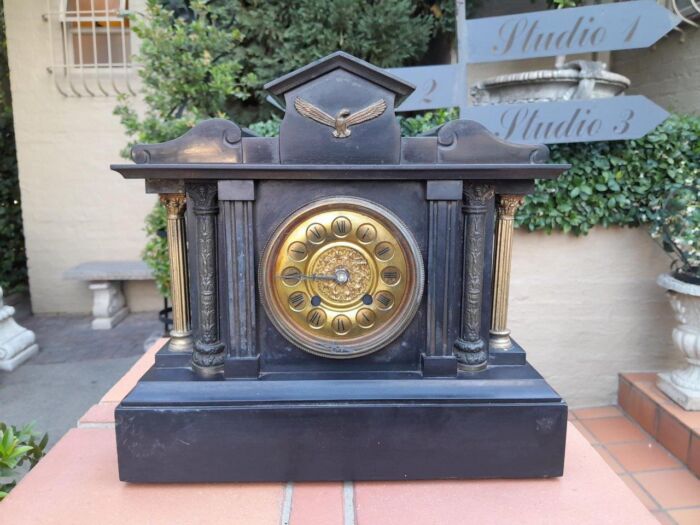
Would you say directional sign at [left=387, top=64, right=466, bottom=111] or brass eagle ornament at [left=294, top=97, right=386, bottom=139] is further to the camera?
directional sign at [left=387, top=64, right=466, bottom=111]

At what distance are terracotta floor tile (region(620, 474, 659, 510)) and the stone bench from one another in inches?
169

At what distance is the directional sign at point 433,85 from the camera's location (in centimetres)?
263

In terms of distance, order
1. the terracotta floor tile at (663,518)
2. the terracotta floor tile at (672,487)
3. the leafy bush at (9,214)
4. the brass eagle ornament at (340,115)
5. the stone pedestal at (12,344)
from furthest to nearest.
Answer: the leafy bush at (9,214)
the stone pedestal at (12,344)
the terracotta floor tile at (672,487)
the terracotta floor tile at (663,518)
the brass eagle ornament at (340,115)

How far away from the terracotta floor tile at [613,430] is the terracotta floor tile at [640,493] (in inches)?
14.1

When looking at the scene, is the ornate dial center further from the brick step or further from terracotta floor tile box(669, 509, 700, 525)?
the brick step

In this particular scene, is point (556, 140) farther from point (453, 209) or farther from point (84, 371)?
point (84, 371)

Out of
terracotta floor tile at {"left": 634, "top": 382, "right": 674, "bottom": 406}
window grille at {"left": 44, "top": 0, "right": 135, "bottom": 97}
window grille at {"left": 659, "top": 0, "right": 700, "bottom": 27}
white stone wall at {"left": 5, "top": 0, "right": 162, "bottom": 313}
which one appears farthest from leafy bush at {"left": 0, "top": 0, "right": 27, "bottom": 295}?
window grille at {"left": 659, "top": 0, "right": 700, "bottom": 27}

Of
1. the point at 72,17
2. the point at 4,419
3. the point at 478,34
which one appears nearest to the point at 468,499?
A: the point at 478,34

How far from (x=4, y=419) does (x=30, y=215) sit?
291 centimetres

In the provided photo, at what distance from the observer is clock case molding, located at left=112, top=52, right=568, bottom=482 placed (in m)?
1.31

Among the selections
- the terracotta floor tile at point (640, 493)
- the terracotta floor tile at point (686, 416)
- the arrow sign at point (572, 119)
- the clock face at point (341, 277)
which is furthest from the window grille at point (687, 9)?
the clock face at point (341, 277)

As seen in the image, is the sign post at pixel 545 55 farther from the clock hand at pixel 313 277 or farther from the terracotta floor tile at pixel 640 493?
the terracotta floor tile at pixel 640 493

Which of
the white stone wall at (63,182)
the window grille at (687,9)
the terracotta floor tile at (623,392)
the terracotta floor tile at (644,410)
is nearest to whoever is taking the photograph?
the terracotta floor tile at (644,410)

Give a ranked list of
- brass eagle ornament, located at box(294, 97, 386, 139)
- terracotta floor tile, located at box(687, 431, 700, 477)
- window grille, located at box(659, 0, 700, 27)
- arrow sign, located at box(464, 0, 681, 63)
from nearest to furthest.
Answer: brass eagle ornament, located at box(294, 97, 386, 139)
terracotta floor tile, located at box(687, 431, 700, 477)
arrow sign, located at box(464, 0, 681, 63)
window grille, located at box(659, 0, 700, 27)
